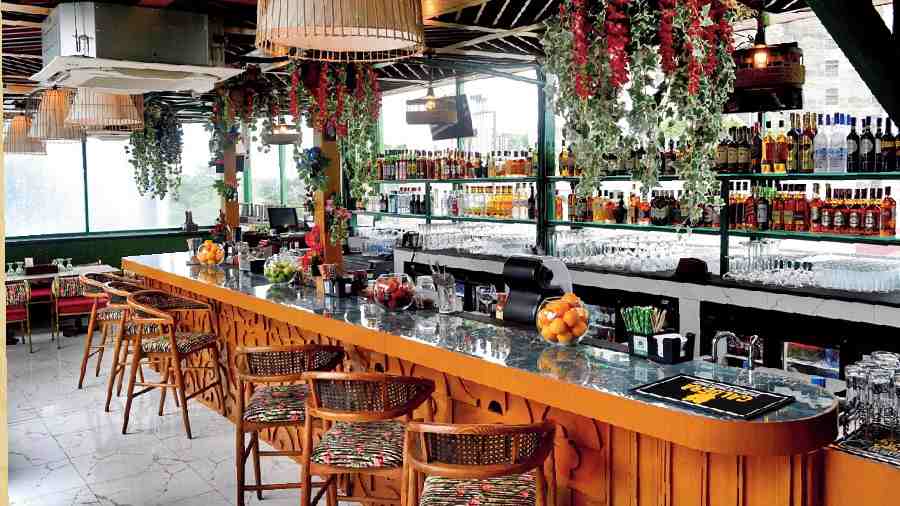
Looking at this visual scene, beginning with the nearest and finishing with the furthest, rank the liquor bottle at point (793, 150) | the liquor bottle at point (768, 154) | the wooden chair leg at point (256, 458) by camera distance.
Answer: the wooden chair leg at point (256, 458), the liquor bottle at point (793, 150), the liquor bottle at point (768, 154)

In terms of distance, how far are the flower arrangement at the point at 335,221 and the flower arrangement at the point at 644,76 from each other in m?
2.44

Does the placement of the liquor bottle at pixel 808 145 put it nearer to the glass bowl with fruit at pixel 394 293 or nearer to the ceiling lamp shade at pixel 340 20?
the glass bowl with fruit at pixel 394 293

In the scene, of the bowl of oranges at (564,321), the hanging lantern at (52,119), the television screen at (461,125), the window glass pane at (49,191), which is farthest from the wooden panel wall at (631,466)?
the window glass pane at (49,191)

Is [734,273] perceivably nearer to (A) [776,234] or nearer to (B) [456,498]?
(A) [776,234]

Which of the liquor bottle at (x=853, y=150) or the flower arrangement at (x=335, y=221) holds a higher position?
the liquor bottle at (x=853, y=150)

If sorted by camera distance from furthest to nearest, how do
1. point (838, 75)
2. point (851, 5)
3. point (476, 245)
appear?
point (476, 245), point (838, 75), point (851, 5)

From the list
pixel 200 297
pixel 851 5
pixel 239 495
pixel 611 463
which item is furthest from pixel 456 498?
pixel 200 297

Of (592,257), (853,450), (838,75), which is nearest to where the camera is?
(853,450)

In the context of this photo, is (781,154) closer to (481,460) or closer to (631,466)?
(631,466)

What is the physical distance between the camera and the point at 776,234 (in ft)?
17.6

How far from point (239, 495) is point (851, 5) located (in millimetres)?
3664

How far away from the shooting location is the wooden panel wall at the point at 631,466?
8.02 feet

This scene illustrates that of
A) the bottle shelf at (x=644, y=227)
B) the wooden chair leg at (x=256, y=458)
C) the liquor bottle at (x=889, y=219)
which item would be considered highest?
the liquor bottle at (x=889, y=219)

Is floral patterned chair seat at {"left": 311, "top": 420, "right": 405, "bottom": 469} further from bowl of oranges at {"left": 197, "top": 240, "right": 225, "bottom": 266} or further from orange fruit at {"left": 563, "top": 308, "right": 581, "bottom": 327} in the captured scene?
bowl of oranges at {"left": 197, "top": 240, "right": 225, "bottom": 266}
